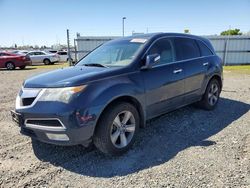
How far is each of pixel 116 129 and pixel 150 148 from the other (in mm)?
704

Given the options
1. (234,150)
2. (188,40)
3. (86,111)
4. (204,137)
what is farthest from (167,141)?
(188,40)

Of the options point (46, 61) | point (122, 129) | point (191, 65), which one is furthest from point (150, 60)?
point (46, 61)

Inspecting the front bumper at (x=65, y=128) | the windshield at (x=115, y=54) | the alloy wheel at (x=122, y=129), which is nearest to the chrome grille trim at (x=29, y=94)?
the front bumper at (x=65, y=128)

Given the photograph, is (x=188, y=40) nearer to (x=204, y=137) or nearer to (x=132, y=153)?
(x=204, y=137)

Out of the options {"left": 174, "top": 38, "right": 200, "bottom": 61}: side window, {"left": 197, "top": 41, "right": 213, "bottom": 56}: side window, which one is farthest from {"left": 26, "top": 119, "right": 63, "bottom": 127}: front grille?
{"left": 197, "top": 41, "right": 213, "bottom": 56}: side window

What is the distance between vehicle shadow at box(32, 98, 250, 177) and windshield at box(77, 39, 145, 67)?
4.67ft

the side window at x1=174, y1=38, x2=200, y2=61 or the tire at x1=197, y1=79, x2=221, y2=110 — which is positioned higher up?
the side window at x1=174, y1=38, x2=200, y2=61

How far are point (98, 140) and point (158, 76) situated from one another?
5.20 feet

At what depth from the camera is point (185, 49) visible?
525 cm

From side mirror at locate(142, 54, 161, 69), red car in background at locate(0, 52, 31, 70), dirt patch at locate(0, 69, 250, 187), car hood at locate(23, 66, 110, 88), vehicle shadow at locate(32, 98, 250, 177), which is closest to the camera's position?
dirt patch at locate(0, 69, 250, 187)

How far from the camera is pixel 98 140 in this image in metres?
3.55

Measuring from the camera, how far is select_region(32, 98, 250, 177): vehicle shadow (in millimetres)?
3523

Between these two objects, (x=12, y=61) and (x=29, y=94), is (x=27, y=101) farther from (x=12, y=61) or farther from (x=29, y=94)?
(x=12, y=61)

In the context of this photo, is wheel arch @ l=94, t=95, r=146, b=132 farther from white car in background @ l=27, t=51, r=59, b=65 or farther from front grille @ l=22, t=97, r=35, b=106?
white car in background @ l=27, t=51, r=59, b=65
